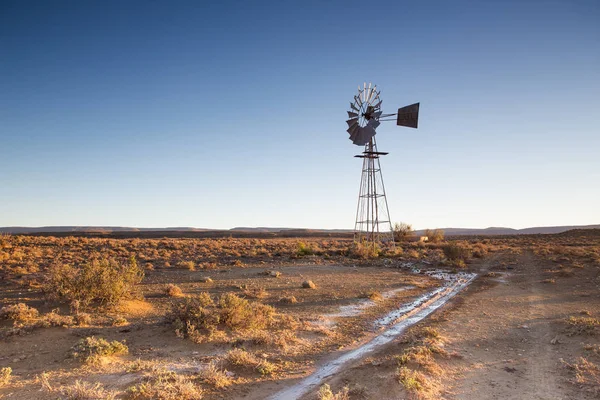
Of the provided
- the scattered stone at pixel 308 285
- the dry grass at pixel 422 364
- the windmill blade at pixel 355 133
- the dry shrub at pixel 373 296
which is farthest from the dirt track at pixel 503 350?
the windmill blade at pixel 355 133

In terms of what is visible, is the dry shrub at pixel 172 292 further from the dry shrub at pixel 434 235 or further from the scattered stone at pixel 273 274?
the dry shrub at pixel 434 235

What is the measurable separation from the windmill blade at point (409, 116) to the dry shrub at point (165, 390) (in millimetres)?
25085

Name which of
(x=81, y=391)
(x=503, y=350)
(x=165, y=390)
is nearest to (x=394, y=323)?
(x=503, y=350)

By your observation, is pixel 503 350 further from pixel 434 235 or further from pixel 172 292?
pixel 434 235

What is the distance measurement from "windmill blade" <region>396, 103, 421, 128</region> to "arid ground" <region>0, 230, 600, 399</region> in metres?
13.9

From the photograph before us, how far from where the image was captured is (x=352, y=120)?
101 ft

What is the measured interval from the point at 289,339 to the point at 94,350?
14.3ft

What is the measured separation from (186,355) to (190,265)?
1395 centimetres

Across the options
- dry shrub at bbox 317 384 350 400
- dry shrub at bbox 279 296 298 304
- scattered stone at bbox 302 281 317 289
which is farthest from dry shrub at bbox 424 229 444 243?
dry shrub at bbox 317 384 350 400

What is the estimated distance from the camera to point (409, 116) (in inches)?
1121

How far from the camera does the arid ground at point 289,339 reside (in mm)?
6902

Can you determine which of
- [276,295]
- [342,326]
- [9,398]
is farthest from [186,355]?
[276,295]

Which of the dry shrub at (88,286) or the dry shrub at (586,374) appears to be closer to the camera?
the dry shrub at (586,374)

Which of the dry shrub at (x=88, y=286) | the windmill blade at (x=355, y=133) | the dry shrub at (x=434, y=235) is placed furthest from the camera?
the dry shrub at (x=434, y=235)
